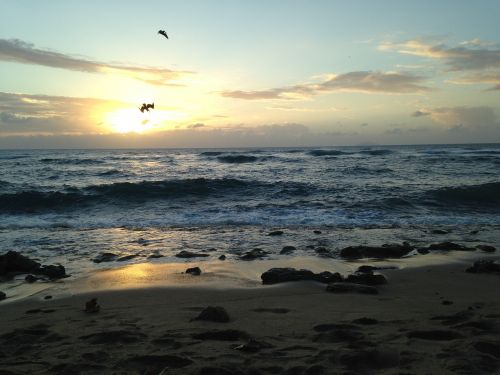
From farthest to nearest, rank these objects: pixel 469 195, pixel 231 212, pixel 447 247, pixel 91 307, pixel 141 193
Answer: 1. pixel 141 193
2. pixel 469 195
3. pixel 231 212
4. pixel 447 247
5. pixel 91 307

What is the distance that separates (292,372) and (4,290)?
537 cm

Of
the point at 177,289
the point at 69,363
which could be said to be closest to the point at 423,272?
the point at 177,289

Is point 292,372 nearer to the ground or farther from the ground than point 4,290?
farther from the ground

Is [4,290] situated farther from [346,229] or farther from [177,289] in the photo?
[346,229]

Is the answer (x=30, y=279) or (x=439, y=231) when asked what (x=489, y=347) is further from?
(x=439, y=231)

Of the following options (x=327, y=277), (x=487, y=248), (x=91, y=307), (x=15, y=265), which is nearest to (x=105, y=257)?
(x=15, y=265)

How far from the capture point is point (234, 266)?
7891 mm

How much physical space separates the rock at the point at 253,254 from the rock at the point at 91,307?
356 cm

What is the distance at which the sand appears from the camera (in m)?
3.58

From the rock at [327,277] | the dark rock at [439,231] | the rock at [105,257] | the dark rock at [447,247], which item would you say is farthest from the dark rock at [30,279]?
the dark rock at [439,231]

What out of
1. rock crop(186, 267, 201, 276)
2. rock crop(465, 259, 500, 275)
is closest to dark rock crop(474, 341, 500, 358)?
rock crop(465, 259, 500, 275)

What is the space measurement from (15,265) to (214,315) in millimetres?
4839

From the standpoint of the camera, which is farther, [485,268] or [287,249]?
[287,249]

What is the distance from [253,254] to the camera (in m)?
8.70
